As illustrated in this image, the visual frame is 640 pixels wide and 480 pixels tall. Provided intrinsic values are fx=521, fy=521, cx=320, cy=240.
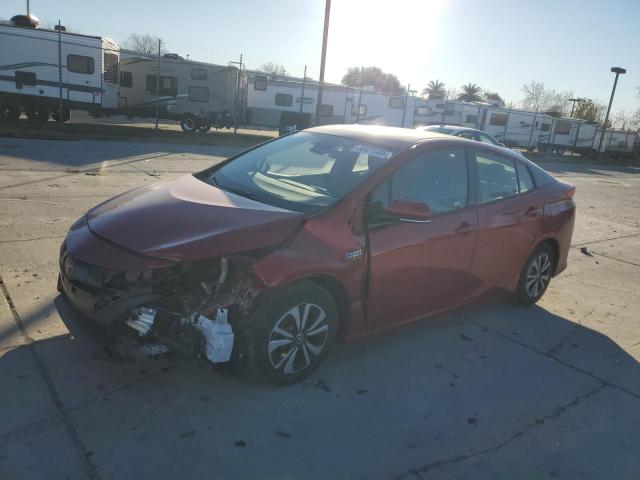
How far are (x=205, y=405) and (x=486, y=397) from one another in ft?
6.09

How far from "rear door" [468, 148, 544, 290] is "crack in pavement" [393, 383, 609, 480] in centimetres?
119

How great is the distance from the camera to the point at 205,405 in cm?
309

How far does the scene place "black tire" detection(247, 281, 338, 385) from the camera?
10.0 ft

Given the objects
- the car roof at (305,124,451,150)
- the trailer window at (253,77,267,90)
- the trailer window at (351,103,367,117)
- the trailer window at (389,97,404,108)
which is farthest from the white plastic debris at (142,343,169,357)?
the trailer window at (389,97,404,108)

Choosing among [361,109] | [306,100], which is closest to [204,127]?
[306,100]

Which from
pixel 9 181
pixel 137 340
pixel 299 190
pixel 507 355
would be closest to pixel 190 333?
pixel 137 340

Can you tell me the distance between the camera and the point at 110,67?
2117cm

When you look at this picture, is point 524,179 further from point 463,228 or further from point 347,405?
point 347,405

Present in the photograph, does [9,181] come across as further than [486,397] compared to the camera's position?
Yes

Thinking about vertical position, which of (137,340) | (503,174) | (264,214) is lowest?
(137,340)

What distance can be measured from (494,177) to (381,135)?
45.6 inches

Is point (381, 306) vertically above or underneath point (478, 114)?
underneath

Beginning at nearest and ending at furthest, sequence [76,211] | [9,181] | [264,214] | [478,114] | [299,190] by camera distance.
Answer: [264,214], [299,190], [76,211], [9,181], [478,114]

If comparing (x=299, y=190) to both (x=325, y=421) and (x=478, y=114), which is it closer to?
(x=325, y=421)
